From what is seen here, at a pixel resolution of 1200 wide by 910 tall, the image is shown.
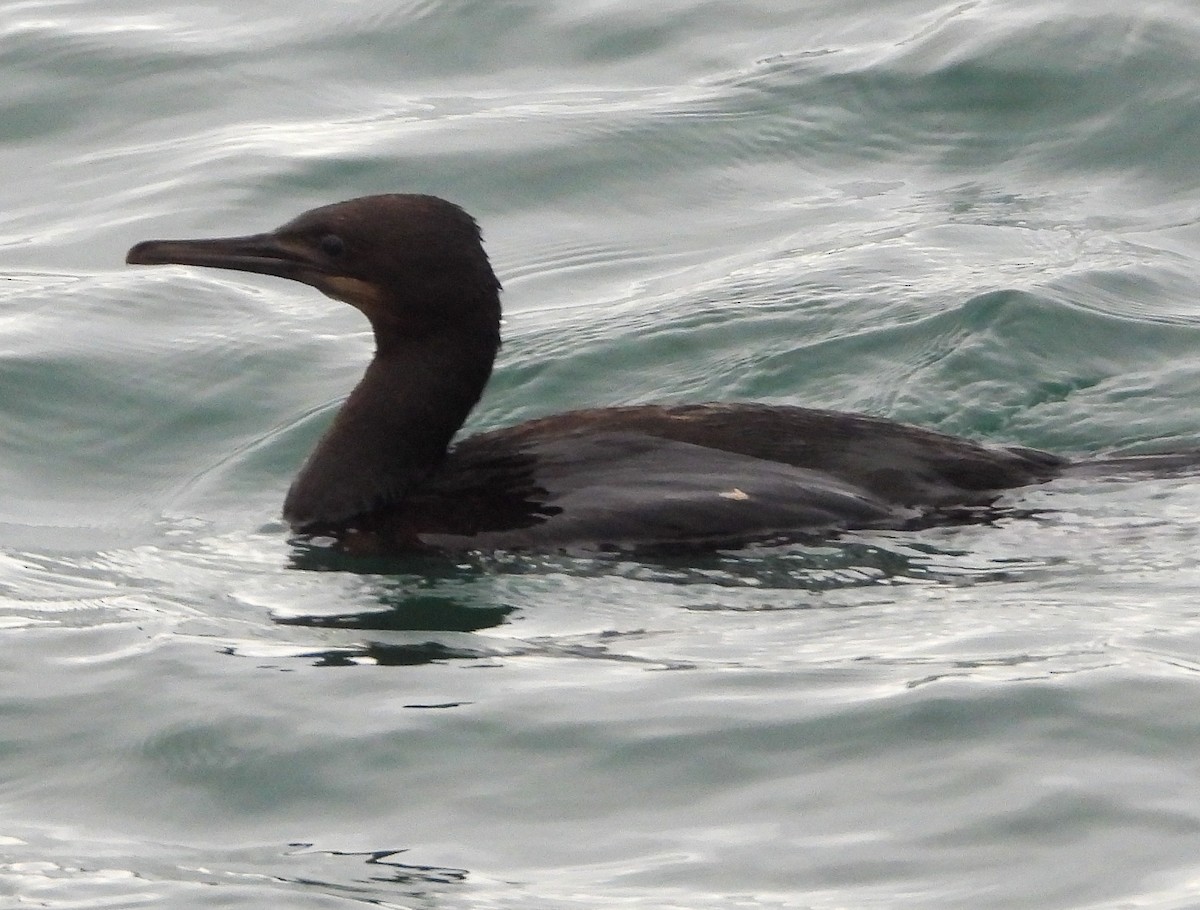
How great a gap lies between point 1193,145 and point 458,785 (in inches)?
289

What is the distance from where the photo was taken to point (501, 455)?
23.9 feet

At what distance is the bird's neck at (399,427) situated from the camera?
7375 mm

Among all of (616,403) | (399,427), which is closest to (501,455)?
(399,427)

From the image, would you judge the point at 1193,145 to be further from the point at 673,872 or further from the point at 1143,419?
the point at 673,872

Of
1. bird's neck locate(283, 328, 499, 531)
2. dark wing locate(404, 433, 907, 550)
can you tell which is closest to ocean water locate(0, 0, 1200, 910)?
dark wing locate(404, 433, 907, 550)

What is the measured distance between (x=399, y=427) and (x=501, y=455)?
1.21 feet

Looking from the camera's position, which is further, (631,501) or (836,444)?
(836,444)

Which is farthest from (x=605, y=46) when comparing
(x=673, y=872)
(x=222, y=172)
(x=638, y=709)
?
(x=673, y=872)

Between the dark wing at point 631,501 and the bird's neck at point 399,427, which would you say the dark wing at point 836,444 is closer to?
the dark wing at point 631,501

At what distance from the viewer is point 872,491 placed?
7.14 meters

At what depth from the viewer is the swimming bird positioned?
276 inches

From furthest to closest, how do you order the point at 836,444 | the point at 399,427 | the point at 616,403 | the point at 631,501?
the point at 616,403 < the point at 399,427 < the point at 836,444 < the point at 631,501

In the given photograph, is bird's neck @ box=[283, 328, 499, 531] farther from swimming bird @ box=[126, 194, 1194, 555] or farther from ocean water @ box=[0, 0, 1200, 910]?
ocean water @ box=[0, 0, 1200, 910]

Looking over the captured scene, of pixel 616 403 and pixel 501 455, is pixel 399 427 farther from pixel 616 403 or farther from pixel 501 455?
pixel 616 403
